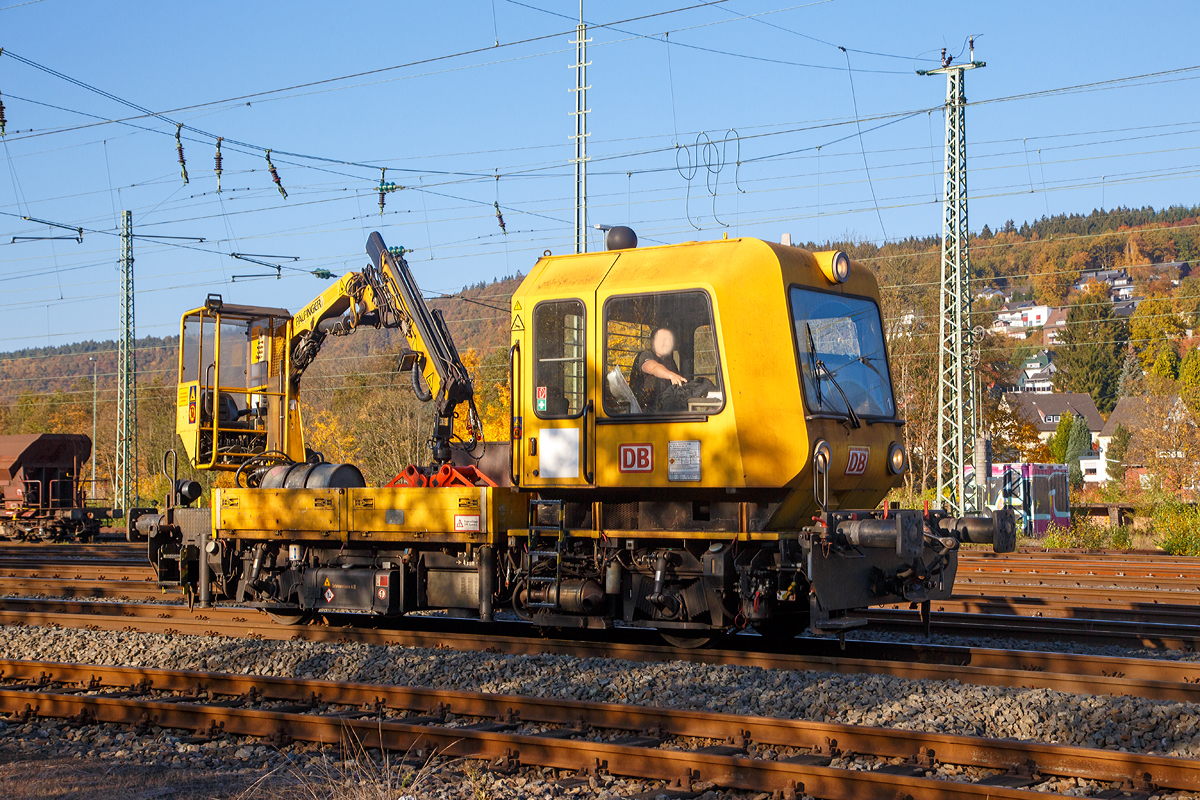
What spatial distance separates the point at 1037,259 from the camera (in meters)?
153

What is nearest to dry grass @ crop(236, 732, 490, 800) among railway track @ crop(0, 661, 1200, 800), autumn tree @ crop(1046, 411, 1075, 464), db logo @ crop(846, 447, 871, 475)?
railway track @ crop(0, 661, 1200, 800)

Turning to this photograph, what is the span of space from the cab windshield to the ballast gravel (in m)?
2.25

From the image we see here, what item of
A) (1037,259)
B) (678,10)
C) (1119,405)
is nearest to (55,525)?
(678,10)

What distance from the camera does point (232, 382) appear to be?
12578mm

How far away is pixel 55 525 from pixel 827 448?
28.1 meters

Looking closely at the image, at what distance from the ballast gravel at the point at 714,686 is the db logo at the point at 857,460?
5.89 ft

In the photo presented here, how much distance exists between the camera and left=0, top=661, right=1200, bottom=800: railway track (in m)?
5.41

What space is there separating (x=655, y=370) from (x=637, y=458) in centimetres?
75

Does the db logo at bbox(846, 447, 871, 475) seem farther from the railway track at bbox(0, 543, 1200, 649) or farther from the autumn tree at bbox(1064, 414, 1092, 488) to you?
the autumn tree at bbox(1064, 414, 1092, 488)

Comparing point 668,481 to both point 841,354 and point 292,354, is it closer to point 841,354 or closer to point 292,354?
point 841,354

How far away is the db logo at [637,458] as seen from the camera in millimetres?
8522

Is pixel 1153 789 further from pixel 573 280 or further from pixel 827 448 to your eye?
pixel 573 280

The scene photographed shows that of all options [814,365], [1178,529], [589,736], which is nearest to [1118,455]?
[1178,529]

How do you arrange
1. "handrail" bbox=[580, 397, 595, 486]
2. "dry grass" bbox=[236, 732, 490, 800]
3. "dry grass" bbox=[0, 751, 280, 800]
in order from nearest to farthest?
"dry grass" bbox=[236, 732, 490, 800]
"dry grass" bbox=[0, 751, 280, 800]
"handrail" bbox=[580, 397, 595, 486]
